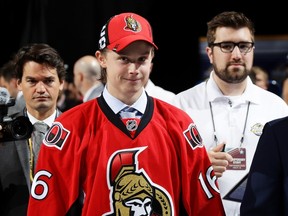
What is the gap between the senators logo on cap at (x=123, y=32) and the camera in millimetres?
2471

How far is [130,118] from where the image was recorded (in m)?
2.51

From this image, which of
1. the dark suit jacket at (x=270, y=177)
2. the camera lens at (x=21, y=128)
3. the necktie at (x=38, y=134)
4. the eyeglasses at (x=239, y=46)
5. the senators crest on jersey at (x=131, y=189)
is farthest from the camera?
the eyeglasses at (x=239, y=46)

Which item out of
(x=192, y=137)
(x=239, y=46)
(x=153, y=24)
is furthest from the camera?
(x=153, y=24)

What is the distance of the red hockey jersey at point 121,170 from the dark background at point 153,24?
4258mm

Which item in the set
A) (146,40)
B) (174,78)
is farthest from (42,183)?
(174,78)

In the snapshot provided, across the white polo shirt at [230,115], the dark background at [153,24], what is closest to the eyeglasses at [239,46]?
the white polo shirt at [230,115]

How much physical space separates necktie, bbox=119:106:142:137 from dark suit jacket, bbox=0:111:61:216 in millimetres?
576

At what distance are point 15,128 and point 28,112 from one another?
337 millimetres

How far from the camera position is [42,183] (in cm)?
244

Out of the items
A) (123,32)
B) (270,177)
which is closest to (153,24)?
(123,32)

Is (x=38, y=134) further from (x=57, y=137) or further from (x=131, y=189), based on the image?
(x=131, y=189)

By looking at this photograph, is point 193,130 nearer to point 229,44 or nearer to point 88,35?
point 229,44

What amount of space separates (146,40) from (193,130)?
1.19 feet

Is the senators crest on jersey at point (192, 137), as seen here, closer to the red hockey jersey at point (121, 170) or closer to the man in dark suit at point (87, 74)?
the red hockey jersey at point (121, 170)
